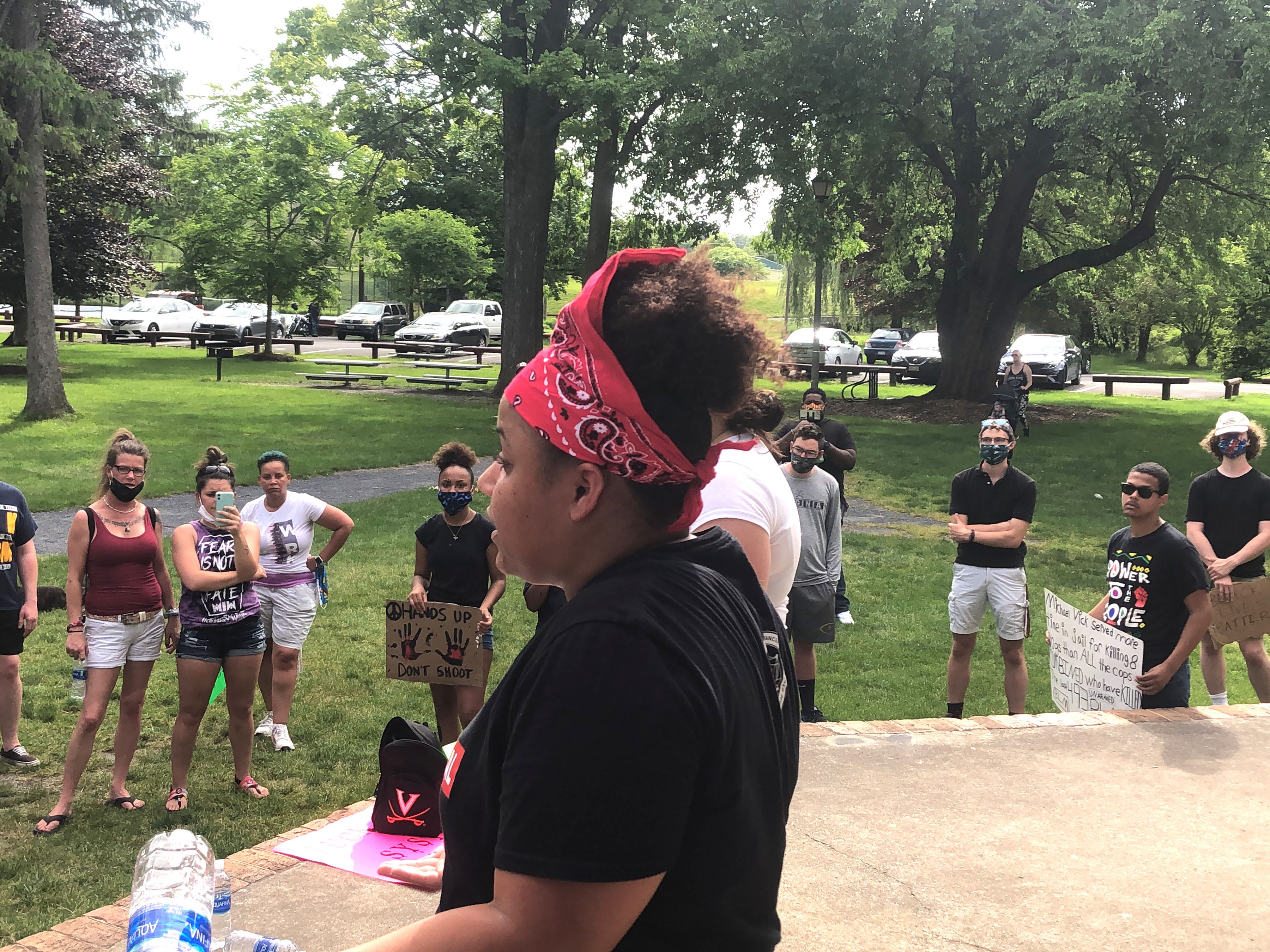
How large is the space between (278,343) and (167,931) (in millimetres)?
39398

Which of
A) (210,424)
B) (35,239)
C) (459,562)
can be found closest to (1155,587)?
(459,562)

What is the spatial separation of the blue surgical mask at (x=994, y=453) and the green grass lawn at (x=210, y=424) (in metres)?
10.4

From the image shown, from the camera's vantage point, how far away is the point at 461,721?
6.77 m

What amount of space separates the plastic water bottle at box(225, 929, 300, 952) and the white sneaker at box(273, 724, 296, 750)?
5098 mm

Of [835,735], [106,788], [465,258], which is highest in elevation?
[465,258]

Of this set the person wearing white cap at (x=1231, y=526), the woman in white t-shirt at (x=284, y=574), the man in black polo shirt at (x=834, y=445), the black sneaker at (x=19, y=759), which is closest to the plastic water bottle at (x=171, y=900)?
the woman in white t-shirt at (x=284, y=574)

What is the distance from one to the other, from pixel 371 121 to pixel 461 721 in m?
23.5

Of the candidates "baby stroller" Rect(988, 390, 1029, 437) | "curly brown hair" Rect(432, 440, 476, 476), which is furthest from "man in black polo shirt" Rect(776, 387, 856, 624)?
"baby stroller" Rect(988, 390, 1029, 437)

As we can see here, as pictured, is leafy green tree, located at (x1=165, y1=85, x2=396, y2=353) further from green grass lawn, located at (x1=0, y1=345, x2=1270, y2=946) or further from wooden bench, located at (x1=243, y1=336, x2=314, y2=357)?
green grass lawn, located at (x1=0, y1=345, x2=1270, y2=946)

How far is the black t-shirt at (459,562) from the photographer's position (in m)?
6.61

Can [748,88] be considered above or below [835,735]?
above

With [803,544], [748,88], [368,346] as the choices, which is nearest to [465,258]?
[368,346]

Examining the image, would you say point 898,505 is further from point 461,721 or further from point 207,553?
point 207,553

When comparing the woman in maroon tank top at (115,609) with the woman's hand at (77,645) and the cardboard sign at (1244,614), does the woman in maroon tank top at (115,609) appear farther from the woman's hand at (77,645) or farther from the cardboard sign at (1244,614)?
the cardboard sign at (1244,614)
